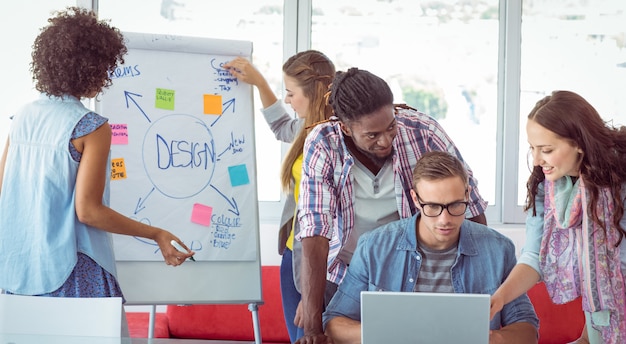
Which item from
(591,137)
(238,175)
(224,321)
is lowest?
(224,321)

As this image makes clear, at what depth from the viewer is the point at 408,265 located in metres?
1.95

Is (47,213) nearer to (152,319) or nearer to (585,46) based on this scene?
(152,319)

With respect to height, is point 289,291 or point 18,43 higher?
point 18,43

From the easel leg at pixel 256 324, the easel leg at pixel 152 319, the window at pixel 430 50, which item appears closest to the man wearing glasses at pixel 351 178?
the easel leg at pixel 256 324

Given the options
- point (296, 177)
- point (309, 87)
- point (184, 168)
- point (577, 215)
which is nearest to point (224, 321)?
point (184, 168)

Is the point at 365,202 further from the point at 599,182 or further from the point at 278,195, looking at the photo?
the point at 278,195

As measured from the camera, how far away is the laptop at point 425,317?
1.40 m

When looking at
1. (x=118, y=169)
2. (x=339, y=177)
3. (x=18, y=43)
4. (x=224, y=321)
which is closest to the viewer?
(x=339, y=177)

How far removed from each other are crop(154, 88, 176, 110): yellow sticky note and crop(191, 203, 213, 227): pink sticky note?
1.28 ft

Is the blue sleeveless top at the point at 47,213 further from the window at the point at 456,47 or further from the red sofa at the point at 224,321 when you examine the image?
the window at the point at 456,47

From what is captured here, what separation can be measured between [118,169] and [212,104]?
16.8 inches

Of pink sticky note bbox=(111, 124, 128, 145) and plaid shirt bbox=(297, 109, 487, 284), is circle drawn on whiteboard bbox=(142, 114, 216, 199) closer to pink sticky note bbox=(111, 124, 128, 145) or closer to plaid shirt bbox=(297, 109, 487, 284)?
pink sticky note bbox=(111, 124, 128, 145)

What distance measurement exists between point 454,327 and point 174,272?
165cm

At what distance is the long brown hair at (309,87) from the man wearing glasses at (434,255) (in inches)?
24.5
